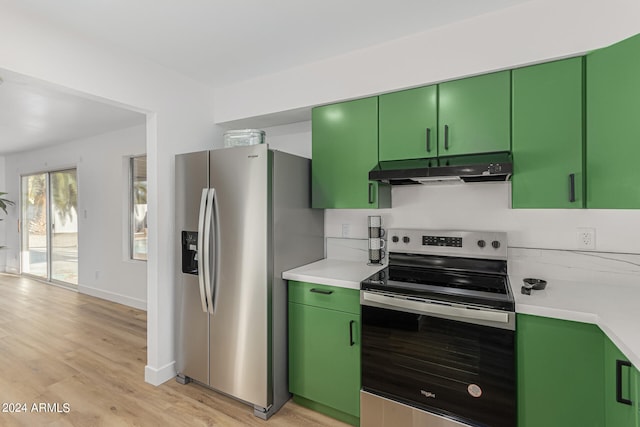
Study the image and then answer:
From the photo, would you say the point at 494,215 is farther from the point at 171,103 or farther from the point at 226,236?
the point at 171,103

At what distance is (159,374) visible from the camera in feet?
7.89

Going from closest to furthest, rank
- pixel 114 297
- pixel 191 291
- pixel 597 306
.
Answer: pixel 597 306 → pixel 191 291 → pixel 114 297

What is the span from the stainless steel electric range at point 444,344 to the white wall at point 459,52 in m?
1.04

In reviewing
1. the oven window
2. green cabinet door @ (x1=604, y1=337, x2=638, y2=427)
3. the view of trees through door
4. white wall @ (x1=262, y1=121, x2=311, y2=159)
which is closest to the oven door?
the oven window

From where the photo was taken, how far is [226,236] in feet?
7.08

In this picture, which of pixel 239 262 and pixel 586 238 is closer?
pixel 586 238

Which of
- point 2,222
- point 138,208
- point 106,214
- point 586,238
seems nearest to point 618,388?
point 586,238

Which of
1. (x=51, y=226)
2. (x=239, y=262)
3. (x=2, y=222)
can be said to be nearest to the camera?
(x=239, y=262)

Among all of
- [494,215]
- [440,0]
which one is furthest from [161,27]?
[494,215]

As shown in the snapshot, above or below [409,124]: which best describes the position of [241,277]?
below

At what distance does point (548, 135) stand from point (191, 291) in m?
2.48

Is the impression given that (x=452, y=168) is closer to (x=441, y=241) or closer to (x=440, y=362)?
(x=441, y=241)

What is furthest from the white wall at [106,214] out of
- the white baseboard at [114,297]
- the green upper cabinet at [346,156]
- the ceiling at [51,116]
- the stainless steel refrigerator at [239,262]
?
the green upper cabinet at [346,156]

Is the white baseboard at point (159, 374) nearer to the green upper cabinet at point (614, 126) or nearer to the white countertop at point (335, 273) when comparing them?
the white countertop at point (335, 273)
